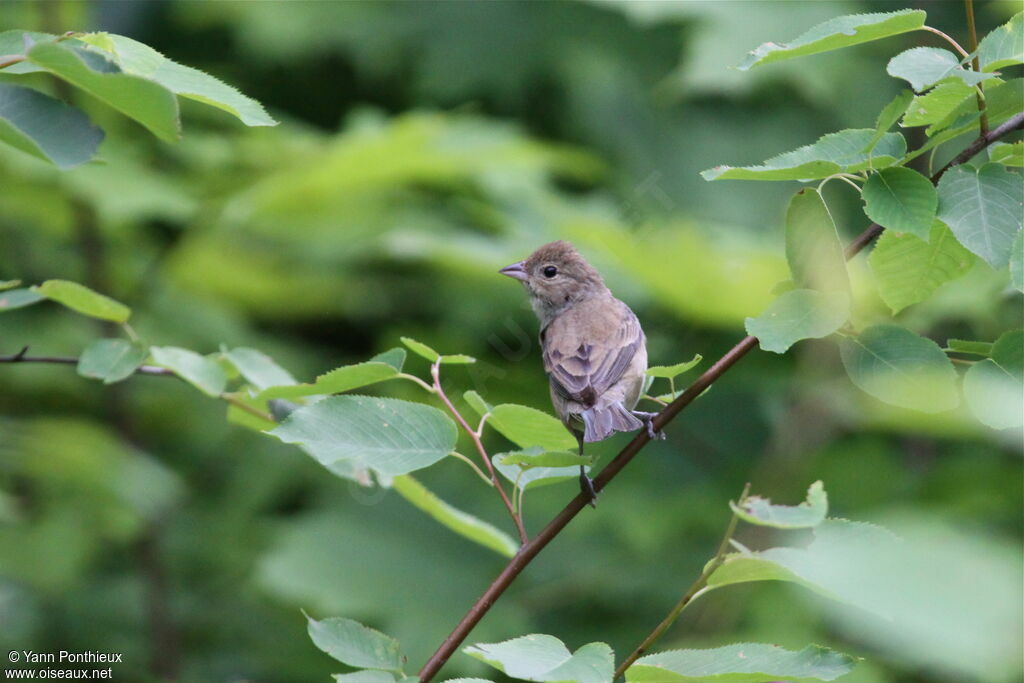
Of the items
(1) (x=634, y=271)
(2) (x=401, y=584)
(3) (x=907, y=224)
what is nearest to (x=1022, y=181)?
(3) (x=907, y=224)

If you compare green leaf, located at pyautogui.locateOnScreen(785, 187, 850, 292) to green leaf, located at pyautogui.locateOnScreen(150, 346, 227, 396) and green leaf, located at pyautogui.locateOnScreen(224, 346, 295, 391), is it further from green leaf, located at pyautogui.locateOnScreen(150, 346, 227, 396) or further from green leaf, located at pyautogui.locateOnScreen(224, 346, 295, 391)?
green leaf, located at pyautogui.locateOnScreen(150, 346, 227, 396)

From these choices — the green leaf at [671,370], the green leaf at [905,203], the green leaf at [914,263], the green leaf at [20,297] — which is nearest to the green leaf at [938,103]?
the green leaf at [905,203]

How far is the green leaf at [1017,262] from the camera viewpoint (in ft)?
5.49

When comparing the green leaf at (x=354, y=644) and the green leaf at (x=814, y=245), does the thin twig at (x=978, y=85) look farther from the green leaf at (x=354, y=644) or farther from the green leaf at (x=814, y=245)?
the green leaf at (x=354, y=644)

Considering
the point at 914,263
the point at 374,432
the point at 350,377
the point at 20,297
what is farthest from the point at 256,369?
the point at 914,263

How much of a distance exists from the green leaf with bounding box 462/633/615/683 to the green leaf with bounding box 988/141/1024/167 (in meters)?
1.11

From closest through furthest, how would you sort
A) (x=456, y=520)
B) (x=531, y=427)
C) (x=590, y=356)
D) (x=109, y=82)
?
1. (x=109, y=82)
2. (x=531, y=427)
3. (x=456, y=520)
4. (x=590, y=356)

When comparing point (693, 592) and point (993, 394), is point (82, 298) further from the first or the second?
point (993, 394)

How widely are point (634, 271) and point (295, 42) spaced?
113 inches

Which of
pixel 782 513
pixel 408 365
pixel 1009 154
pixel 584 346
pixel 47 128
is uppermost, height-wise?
pixel 1009 154

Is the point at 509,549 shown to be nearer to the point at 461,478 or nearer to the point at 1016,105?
the point at 1016,105

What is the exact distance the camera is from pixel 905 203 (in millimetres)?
1814

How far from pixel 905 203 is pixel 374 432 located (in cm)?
102

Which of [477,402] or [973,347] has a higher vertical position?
[973,347]
